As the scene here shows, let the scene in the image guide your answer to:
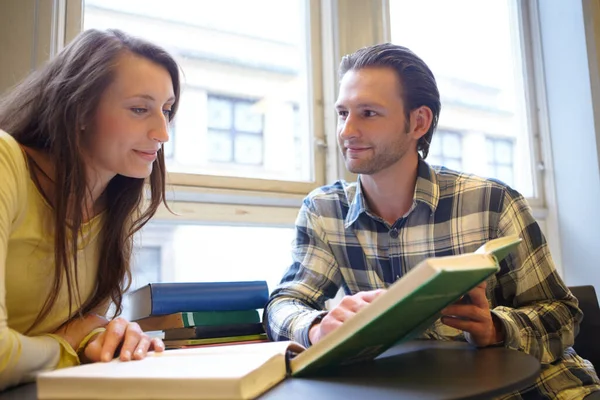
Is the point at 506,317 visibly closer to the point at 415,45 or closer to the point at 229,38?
the point at 229,38

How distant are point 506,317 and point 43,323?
2.58 ft

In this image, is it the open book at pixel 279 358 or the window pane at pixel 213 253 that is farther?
the window pane at pixel 213 253

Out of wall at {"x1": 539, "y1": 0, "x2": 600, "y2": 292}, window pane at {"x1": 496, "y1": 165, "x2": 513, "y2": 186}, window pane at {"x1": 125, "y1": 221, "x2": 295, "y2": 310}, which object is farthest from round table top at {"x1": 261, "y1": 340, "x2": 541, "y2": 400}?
window pane at {"x1": 496, "y1": 165, "x2": 513, "y2": 186}

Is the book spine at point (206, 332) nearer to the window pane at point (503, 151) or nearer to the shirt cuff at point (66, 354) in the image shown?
the shirt cuff at point (66, 354)

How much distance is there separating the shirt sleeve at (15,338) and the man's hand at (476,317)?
0.57 metres

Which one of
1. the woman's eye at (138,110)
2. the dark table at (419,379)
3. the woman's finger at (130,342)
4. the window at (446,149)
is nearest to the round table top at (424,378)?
the dark table at (419,379)

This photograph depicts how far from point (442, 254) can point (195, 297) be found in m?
0.55

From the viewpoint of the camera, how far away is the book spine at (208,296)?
1097mm

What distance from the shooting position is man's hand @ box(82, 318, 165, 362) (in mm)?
743

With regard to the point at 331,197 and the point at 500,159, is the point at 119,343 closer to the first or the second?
the point at 331,197

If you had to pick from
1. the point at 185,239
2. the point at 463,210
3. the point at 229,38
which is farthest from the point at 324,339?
the point at 229,38

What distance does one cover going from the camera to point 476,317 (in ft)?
2.87

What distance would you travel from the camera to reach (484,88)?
2.51 m

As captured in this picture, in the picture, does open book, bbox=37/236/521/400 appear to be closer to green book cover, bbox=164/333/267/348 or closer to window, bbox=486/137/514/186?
green book cover, bbox=164/333/267/348
